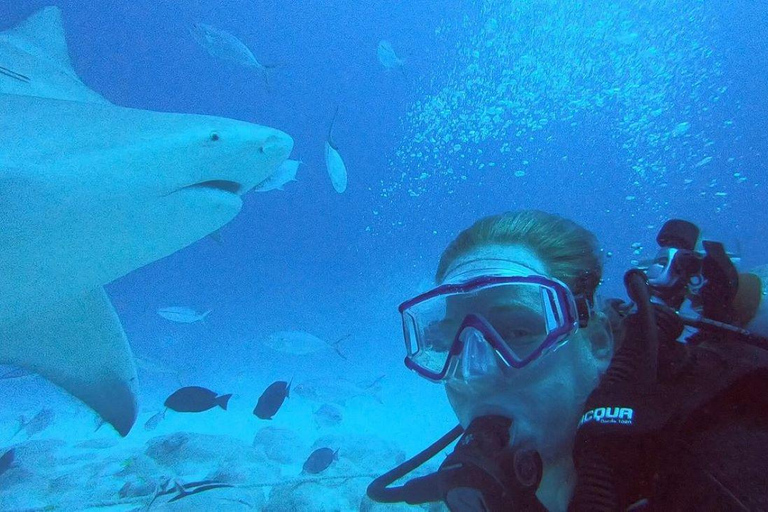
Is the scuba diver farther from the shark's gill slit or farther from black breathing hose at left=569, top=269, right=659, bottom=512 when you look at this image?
the shark's gill slit

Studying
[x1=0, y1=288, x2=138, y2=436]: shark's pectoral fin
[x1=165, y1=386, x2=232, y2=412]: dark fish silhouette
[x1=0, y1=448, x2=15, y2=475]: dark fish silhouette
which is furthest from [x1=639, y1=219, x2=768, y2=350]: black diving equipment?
[x1=0, y1=448, x2=15, y2=475]: dark fish silhouette

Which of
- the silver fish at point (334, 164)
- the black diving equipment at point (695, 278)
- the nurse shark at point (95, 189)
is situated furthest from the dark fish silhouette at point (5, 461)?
the black diving equipment at point (695, 278)

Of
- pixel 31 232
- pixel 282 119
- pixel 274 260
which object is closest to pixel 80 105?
pixel 31 232

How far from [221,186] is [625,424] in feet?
6.46

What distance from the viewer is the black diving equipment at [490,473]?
1.38 metres

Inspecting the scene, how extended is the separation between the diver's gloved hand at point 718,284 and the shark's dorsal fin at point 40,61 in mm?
3686

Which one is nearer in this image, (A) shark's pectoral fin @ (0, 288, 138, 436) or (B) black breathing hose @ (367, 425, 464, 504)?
(B) black breathing hose @ (367, 425, 464, 504)

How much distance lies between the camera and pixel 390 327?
28.5 metres

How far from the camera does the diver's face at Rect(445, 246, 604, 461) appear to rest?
56.9 inches

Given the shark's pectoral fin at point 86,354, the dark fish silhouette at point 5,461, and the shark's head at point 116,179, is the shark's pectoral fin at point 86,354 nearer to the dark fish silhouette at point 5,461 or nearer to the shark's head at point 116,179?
the shark's head at point 116,179

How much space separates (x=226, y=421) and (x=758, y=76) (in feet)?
80.0

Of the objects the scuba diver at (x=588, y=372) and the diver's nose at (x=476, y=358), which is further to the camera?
the diver's nose at (x=476, y=358)

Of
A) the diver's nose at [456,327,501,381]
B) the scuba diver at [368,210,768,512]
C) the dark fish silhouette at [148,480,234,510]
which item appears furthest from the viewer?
the dark fish silhouette at [148,480,234,510]

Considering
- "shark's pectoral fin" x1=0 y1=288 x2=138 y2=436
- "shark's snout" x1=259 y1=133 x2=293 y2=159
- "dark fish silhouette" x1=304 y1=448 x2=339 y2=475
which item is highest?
"shark's snout" x1=259 y1=133 x2=293 y2=159
